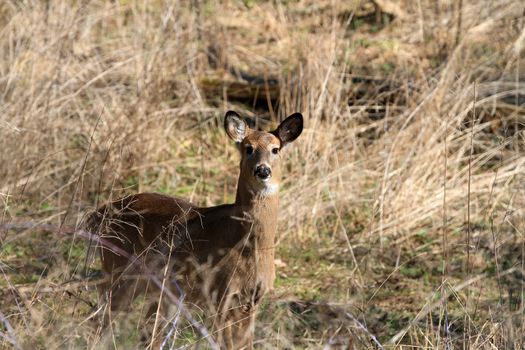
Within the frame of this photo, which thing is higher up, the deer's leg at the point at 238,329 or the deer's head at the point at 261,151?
the deer's head at the point at 261,151

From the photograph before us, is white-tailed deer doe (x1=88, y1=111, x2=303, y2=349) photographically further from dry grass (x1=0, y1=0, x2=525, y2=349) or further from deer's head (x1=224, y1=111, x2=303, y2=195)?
dry grass (x1=0, y1=0, x2=525, y2=349)

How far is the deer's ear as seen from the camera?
5707mm

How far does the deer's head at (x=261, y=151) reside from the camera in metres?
5.30

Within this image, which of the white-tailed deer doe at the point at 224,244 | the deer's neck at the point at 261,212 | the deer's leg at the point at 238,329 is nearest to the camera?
the deer's leg at the point at 238,329

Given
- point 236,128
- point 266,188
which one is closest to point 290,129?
point 236,128

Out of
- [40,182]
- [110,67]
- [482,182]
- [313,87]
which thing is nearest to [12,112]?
[40,182]

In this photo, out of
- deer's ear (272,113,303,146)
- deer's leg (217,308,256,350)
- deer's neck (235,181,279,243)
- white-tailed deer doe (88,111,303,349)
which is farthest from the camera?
deer's ear (272,113,303,146)

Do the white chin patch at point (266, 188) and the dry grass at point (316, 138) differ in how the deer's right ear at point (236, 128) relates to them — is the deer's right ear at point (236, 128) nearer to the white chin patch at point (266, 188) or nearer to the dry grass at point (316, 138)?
the white chin patch at point (266, 188)

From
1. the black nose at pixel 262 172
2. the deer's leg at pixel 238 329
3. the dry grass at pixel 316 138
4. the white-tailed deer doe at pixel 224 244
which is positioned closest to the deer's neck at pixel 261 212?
the white-tailed deer doe at pixel 224 244

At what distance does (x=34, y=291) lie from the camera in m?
4.34

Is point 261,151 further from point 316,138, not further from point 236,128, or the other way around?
point 316,138

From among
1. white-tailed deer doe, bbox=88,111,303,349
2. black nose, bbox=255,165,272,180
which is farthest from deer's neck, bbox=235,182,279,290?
black nose, bbox=255,165,272,180

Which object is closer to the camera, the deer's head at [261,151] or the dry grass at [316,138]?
the deer's head at [261,151]

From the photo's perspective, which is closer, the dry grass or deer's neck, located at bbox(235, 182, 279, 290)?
deer's neck, located at bbox(235, 182, 279, 290)
